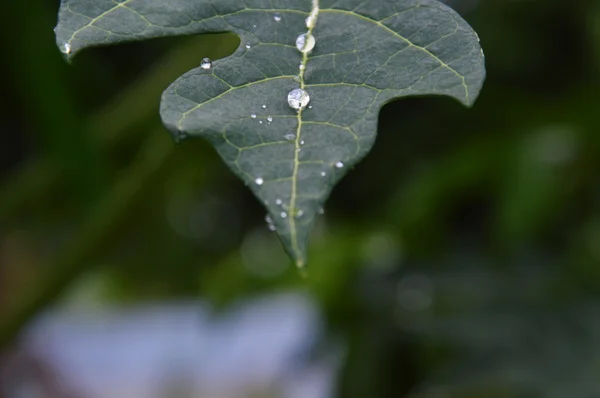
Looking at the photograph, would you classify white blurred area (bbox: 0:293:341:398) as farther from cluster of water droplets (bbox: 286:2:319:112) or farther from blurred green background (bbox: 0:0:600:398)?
cluster of water droplets (bbox: 286:2:319:112)

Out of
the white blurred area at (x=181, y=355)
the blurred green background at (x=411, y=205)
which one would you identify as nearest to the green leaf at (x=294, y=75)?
the blurred green background at (x=411, y=205)

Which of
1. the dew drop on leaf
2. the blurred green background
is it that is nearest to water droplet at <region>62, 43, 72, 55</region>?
the dew drop on leaf

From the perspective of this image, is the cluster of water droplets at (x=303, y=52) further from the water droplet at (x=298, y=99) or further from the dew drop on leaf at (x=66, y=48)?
the dew drop on leaf at (x=66, y=48)

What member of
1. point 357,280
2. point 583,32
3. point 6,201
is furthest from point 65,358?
point 583,32

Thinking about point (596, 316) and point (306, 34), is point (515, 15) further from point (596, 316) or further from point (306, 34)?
point (306, 34)

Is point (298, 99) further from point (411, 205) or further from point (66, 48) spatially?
point (411, 205)
